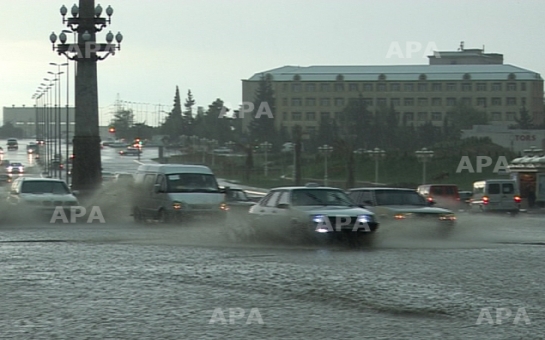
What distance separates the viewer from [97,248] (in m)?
21.6

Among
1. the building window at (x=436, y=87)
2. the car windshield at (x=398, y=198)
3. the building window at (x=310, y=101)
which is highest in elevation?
the building window at (x=436, y=87)

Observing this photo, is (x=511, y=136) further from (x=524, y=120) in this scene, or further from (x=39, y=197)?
(x=39, y=197)

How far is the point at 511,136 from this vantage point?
313 ft

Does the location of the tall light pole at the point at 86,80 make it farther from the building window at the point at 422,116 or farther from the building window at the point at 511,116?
the building window at the point at 511,116

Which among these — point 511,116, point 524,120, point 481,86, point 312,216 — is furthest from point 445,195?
point 511,116

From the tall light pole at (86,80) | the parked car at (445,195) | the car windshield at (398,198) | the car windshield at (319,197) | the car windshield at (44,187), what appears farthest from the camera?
the parked car at (445,195)

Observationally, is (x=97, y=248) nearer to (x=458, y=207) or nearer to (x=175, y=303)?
Result: (x=175, y=303)

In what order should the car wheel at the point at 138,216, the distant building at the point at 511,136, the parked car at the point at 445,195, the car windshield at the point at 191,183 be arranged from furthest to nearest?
the distant building at the point at 511,136
the parked car at the point at 445,195
the car wheel at the point at 138,216
the car windshield at the point at 191,183

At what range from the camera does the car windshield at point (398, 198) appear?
2566 cm

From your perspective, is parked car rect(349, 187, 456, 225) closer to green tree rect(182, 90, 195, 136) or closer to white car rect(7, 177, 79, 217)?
white car rect(7, 177, 79, 217)

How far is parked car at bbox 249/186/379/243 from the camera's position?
21.5 metres

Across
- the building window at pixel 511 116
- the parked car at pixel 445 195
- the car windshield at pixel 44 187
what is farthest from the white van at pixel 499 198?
the building window at pixel 511 116

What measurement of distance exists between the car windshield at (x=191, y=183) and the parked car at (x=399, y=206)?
5046mm

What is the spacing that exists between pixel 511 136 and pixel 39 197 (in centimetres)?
7010
